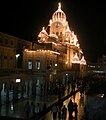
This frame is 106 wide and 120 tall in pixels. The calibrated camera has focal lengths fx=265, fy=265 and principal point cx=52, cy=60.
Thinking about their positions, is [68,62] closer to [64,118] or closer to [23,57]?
[23,57]

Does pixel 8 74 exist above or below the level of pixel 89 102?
above

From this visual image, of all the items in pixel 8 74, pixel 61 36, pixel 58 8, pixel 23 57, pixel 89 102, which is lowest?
pixel 89 102

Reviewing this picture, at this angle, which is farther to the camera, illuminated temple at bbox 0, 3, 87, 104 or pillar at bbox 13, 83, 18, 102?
pillar at bbox 13, 83, 18, 102

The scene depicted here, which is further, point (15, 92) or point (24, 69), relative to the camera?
point (24, 69)

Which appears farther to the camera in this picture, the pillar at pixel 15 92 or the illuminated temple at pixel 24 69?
the pillar at pixel 15 92

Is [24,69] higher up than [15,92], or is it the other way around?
[24,69]

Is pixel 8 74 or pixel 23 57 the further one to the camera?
pixel 23 57

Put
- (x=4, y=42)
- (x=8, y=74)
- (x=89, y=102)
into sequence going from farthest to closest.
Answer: (x=4, y=42), (x=8, y=74), (x=89, y=102)

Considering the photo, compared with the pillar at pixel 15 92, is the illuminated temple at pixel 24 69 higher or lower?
higher

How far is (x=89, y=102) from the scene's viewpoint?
2188 centimetres

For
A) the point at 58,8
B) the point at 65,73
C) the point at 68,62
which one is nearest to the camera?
the point at 65,73

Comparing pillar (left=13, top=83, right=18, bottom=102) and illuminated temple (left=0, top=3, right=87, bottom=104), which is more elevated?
illuminated temple (left=0, top=3, right=87, bottom=104)

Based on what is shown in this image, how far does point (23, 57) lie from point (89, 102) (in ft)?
82.4

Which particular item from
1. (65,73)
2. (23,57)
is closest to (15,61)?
(23,57)
